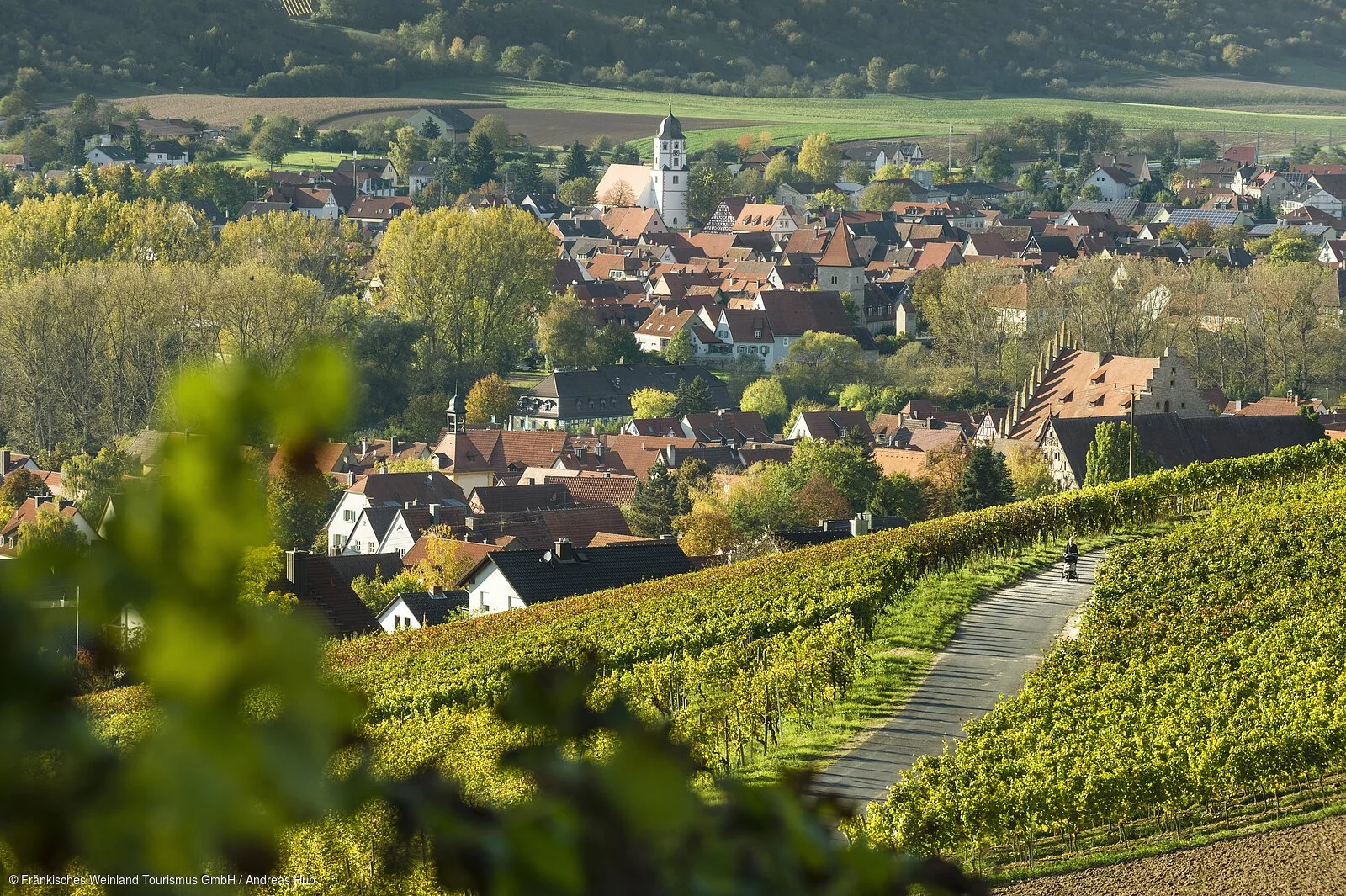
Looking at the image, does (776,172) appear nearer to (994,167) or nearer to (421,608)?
(994,167)

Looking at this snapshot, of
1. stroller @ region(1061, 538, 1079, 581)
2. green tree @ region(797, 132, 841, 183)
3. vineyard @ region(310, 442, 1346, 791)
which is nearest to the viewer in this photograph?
vineyard @ region(310, 442, 1346, 791)

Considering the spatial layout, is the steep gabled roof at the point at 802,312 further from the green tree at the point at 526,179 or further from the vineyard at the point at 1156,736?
the vineyard at the point at 1156,736

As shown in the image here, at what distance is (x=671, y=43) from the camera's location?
16712 cm

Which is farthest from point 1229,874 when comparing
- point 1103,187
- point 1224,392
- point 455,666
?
point 1103,187

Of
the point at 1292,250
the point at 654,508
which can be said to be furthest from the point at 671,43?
the point at 654,508

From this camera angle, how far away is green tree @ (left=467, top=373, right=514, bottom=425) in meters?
59.7

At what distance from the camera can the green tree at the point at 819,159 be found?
415 feet

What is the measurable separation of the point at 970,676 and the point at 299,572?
1227 centimetres

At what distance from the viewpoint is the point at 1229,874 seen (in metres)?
11.4

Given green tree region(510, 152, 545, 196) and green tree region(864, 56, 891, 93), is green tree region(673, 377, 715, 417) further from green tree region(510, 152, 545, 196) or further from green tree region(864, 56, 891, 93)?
green tree region(864, 56, 891, 93)

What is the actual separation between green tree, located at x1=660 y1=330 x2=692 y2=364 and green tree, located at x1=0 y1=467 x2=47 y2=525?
98.2 feet

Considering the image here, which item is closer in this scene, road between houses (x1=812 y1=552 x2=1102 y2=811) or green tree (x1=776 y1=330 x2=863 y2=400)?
road between houses (x1=812 y1=552 x2=1102 y2=811)

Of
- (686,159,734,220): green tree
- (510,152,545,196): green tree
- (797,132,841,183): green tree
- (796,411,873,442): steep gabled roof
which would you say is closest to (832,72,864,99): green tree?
(797,132,841,183): green tree

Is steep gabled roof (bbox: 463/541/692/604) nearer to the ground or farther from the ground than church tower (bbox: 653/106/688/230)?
farther from the ground
